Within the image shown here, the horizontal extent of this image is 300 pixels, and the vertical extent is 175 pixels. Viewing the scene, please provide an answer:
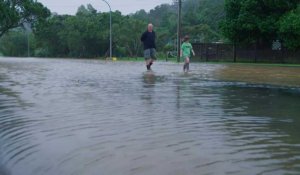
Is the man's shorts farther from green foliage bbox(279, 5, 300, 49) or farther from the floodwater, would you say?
green foliage bbox(279, 5, 300, 49)

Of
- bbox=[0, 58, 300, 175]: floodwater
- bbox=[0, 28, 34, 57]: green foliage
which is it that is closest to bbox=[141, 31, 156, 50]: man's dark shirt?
bbox=[0, 58, 300, 175]: floodwater

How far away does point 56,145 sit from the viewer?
467 cm

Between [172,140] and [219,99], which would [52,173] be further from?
[219,99]

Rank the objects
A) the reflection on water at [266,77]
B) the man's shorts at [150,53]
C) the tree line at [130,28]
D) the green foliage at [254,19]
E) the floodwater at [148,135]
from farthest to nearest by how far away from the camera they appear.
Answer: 1. the tree line at [130,28]
2. the green foliage at [254,19]
3. the man's shorts at [150,53]
4. the reflection on water at [266,77]
5. the floodwater at [148,135]

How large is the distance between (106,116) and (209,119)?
1.35 meters

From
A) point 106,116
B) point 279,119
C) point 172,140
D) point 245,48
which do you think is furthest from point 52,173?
point 245,48

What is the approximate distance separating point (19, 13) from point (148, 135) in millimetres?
60276

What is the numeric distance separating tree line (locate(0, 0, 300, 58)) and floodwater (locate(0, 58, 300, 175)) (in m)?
26.2

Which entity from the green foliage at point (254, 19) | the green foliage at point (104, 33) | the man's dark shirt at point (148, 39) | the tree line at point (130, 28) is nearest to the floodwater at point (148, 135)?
the man's dark shirt at point (148, 39)

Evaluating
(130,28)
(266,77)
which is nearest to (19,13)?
(130,28)

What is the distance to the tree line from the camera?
120ft

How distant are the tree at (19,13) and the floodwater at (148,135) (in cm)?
5197

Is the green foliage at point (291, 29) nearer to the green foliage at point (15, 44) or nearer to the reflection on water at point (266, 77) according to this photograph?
the reflection on water at point (266, 77)

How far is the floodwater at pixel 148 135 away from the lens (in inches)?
154
